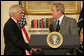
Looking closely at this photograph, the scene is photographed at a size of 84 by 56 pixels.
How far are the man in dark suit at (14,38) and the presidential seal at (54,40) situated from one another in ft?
3.54

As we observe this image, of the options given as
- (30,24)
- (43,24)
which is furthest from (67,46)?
(30,24)

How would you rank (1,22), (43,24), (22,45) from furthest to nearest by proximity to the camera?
(1,22), (43,24), (22,45)

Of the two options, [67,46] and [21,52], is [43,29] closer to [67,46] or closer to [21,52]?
[21,52]

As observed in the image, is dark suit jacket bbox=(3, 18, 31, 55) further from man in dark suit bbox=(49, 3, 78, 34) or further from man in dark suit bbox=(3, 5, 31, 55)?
man in dark suit bbox=(49, 3, 78, 34)

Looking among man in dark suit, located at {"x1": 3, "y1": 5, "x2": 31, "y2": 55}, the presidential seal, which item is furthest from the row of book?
the presidential seal

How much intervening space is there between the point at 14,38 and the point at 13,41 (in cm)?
6

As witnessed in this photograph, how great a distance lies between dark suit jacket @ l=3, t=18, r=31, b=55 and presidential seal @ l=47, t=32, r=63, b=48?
1.09m

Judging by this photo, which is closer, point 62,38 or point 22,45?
point 62,38

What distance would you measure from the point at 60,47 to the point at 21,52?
1.39 meters

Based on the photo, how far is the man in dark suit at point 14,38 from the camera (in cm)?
320

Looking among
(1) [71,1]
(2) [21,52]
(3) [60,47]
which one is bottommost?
(2) [21,52]

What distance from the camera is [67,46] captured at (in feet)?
6.88

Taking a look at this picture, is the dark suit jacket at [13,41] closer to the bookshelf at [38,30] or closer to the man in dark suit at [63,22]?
the man in dark suit at [63,22]

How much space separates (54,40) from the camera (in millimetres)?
2156
